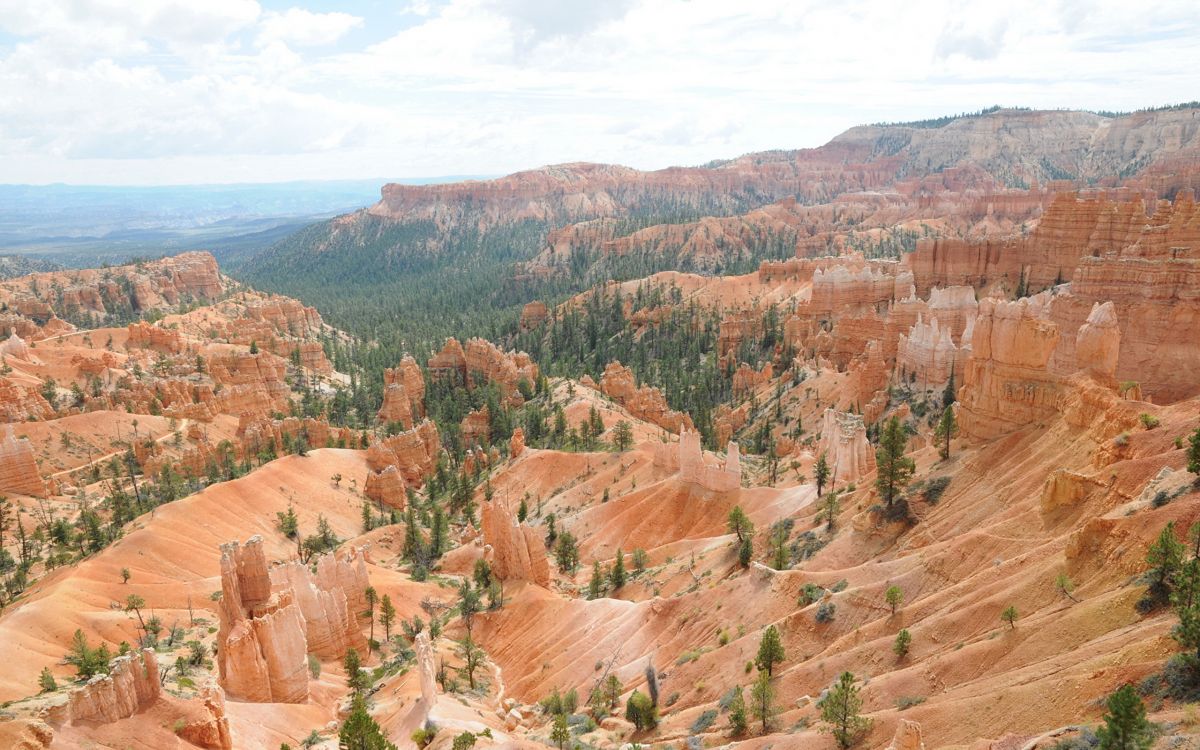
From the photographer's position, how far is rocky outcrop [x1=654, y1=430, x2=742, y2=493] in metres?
50.2

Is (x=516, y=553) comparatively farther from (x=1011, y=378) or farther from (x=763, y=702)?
(x=1011, y=378)

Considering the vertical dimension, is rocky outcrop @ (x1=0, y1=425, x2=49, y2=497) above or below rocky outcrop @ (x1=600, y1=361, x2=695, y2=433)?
above

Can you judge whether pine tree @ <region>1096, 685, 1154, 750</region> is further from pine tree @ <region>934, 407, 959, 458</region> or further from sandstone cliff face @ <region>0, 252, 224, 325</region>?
sandstone cliff face @ <region>0, 252, 224, 325</region>

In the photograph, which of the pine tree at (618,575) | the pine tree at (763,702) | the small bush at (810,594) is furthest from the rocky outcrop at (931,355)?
the pine tree at (763,702)

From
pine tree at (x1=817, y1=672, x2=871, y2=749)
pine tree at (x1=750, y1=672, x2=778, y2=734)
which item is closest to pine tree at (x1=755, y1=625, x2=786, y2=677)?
pine tree at (x1=750, y1=672, x2=778, y2=734)

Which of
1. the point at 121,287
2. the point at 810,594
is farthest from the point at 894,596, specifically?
the point at 121,287

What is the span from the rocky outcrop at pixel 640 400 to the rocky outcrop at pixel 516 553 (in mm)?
30805

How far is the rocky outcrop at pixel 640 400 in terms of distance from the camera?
257ft

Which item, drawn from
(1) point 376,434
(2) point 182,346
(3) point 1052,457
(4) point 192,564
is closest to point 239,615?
(4) point 192,564

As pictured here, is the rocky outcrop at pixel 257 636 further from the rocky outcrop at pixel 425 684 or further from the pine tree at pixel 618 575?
the pine tree at pixel 618 575

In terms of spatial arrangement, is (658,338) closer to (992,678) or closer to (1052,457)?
(1052,457)

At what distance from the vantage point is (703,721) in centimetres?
2439

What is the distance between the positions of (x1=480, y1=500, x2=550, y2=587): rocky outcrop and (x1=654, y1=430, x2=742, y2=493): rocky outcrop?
12.5 m

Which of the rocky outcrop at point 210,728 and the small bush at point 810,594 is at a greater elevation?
the small bush at point 810,594
